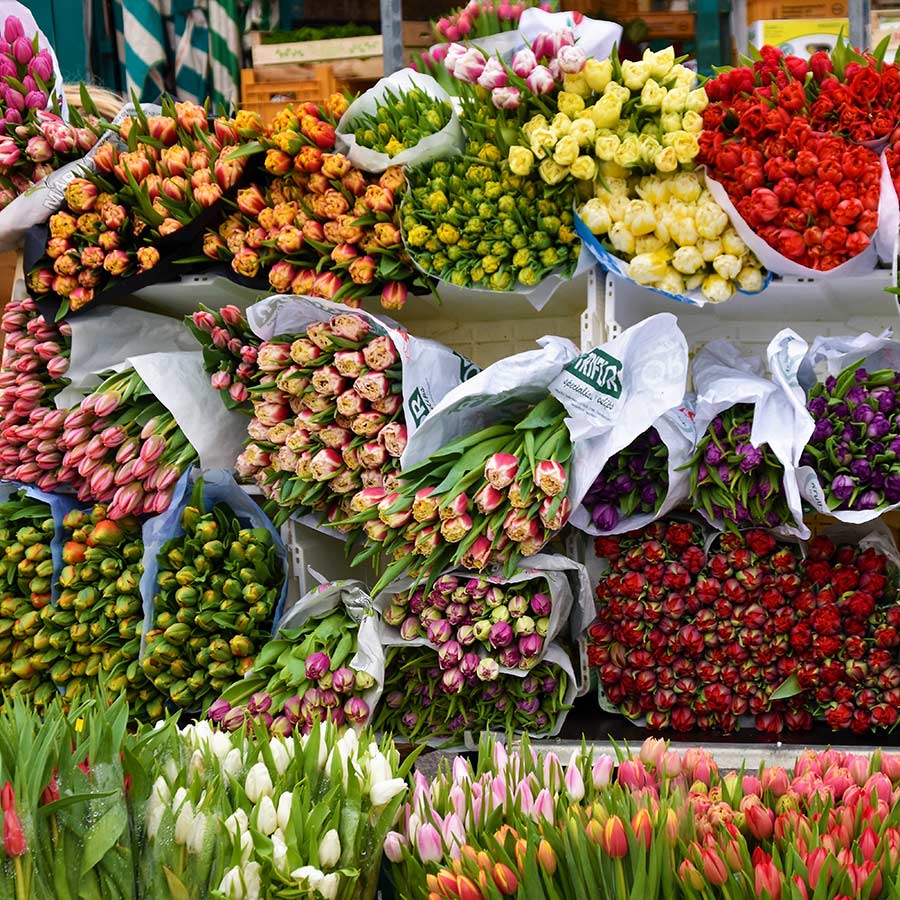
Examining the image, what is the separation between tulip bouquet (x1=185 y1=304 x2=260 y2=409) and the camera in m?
2.26

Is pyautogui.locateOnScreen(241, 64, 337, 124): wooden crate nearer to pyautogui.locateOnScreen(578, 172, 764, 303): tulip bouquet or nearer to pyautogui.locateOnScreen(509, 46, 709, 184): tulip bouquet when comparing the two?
pyautogui.locateOnScreen(509, 46, 709, 184): tulip bouquet

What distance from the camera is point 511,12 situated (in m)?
2.11

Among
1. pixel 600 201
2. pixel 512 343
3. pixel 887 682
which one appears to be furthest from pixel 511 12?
pixel 887 682

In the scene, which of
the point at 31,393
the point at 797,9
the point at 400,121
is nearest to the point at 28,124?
the point at 31,393

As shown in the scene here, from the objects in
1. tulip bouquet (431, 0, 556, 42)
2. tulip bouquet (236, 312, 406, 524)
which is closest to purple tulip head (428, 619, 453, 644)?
tulip bouquet (236, 312, 406, 524)

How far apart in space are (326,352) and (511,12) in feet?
2.57

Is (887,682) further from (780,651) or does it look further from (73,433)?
(73,433)

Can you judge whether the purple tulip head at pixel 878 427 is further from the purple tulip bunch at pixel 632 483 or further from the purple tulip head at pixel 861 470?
the purple tulip bunch at pixel 632 483

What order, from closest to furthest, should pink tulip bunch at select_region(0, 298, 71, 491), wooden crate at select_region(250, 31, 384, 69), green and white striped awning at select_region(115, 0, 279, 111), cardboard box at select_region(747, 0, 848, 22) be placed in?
pink tulip bunch at select_region(0, 298, 71, 491), cardboard box at select_region(747, 0, 848, 22), wooden crate at select_region(250, 31, 384, 69), green and white striped awning at select_region(115, 0, 279, 111)

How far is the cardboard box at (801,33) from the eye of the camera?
3.49 m

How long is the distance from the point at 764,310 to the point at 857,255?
1.23ft

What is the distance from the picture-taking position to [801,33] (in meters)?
3.51

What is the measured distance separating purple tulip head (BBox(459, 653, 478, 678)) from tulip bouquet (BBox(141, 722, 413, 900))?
2.00 ft

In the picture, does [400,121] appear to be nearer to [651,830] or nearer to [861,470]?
[861,470]
